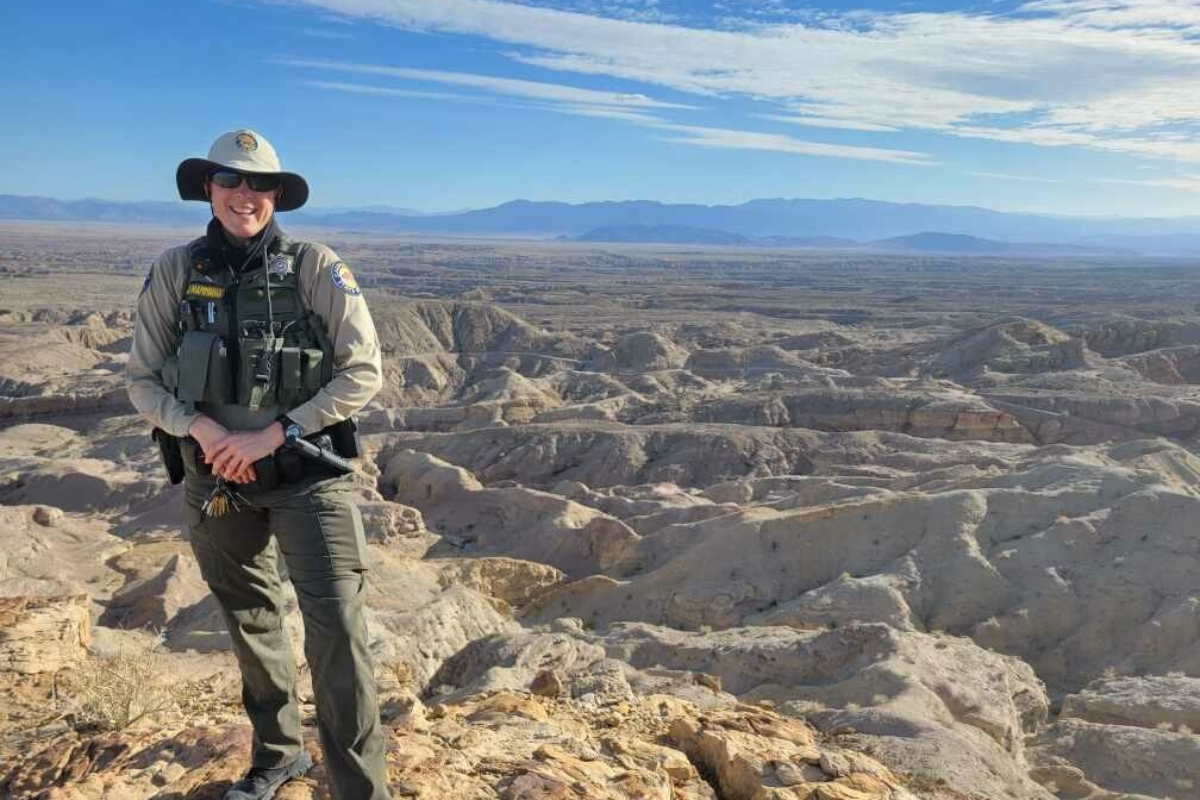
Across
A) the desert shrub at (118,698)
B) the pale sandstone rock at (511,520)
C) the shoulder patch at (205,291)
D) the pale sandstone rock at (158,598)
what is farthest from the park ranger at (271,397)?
the pale sandstone rock at (511,520)

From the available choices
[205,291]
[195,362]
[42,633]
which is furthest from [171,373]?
[42,633]

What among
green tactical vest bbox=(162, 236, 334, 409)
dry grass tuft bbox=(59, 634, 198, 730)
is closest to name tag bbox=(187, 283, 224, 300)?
green tactical vest bbox=(162, 236, 334, 409)

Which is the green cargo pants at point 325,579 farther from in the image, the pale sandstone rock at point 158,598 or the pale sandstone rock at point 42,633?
the pale sandstone rock at point 158,598

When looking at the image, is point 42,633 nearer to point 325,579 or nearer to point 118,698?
point 118,698

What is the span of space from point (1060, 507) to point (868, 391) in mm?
21637

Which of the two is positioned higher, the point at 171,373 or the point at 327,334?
the point at 327,334

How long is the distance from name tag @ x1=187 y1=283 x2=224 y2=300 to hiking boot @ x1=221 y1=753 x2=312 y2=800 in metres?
1.90

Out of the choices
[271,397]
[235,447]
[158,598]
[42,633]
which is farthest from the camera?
[158,598]

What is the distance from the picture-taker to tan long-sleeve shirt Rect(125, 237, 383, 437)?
3.46 m

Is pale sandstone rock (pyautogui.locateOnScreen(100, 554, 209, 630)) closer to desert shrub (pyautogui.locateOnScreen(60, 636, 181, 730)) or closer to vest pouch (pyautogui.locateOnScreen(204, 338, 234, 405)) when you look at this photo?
desert shrub (pyautogui.locateOnScreen(60, 636, 181, 730))

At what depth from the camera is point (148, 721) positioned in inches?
182

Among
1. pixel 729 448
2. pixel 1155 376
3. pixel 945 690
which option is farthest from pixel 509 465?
pixel 1155 376

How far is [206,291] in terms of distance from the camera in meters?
3.51

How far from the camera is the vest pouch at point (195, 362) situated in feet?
11.2
